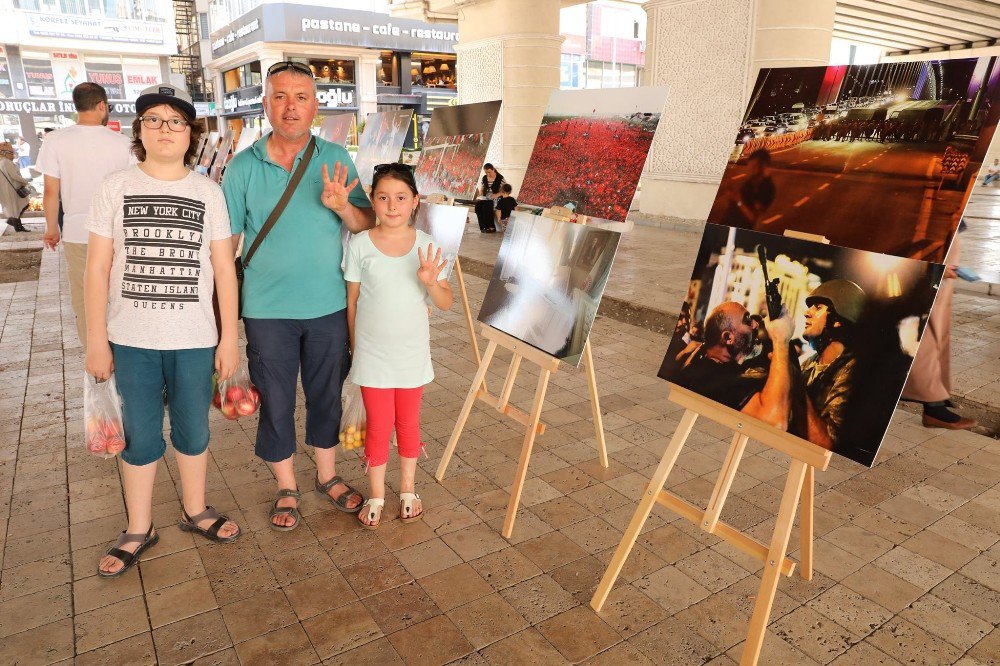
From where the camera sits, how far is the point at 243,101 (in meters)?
25.5

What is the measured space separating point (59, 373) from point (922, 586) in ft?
16.6

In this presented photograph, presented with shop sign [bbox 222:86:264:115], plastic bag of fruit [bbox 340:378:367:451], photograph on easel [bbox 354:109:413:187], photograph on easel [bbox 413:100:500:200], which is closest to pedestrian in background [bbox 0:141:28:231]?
photograph on easel [bbox 354:109:413:187]

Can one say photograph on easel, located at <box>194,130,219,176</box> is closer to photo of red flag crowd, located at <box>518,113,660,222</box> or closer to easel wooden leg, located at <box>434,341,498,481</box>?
photo of red flag crowd, located at <box>518,113,660,222</box>

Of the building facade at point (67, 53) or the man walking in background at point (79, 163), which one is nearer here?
the man walking in background at point (79, 163)

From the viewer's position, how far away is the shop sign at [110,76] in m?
24.3

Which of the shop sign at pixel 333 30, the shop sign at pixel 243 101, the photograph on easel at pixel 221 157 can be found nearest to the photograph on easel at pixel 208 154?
the photograph on easel at pixel 221 157

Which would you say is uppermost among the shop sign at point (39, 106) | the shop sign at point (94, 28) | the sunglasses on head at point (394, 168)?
the shop sign at point (94, 28)

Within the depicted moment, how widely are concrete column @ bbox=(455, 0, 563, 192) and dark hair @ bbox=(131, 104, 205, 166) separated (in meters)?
9.62

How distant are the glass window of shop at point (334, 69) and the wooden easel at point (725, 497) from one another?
24.4m

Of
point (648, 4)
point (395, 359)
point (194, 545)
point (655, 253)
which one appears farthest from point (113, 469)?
point (648, 4)

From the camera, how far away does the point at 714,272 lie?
Result: 2.13 m

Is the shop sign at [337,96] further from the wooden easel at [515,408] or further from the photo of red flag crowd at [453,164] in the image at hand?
the wooden easel at [515,408]

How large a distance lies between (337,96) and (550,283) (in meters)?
23.2

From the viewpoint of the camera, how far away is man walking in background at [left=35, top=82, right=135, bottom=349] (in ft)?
11.8
